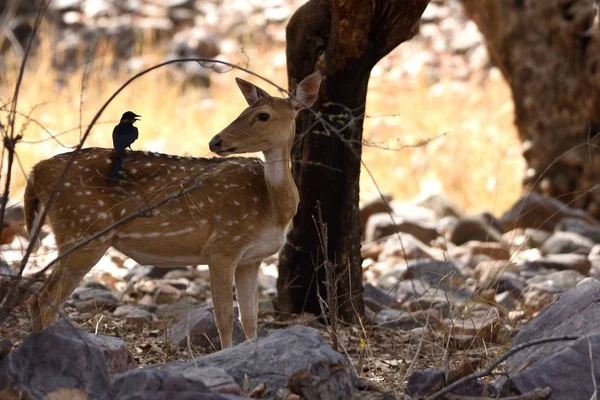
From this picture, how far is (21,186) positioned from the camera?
40.5 ft

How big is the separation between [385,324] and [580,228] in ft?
15.5

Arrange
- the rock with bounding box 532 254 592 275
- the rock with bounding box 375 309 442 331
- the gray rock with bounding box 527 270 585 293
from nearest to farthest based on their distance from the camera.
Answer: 1. the rock with bounding box 375 309 442 331
2. the gray rock with bounding box 527 270 585 293
3. the rock with bounding box 532 254 592 275

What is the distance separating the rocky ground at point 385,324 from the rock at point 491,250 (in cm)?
3

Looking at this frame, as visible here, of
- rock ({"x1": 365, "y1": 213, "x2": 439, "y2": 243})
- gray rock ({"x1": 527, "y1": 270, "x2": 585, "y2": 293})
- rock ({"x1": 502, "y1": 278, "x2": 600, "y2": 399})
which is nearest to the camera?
rock ({"x1": 502, "y1": 278, "x2": 600, "y2": 399})

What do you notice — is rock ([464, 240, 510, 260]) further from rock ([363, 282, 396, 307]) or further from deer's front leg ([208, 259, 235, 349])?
deer's front leg ([208, 259, 235, 349])

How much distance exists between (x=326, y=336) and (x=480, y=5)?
22.0 feet

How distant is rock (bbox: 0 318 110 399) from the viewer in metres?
4.23

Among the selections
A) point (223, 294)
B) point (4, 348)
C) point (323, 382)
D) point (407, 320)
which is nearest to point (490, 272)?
point (407, 320)

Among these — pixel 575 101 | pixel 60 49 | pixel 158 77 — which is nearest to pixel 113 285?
pixel 575 101

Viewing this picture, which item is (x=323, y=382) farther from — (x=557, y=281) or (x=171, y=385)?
(x=557, y=281)

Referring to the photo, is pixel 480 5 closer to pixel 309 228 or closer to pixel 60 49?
pixel 309 228

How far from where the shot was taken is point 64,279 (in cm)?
568

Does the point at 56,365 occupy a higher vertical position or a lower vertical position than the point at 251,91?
lower

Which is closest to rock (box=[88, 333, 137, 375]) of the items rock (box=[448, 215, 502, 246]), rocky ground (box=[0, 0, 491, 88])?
rock (box=[448, 215, 502, 246])
